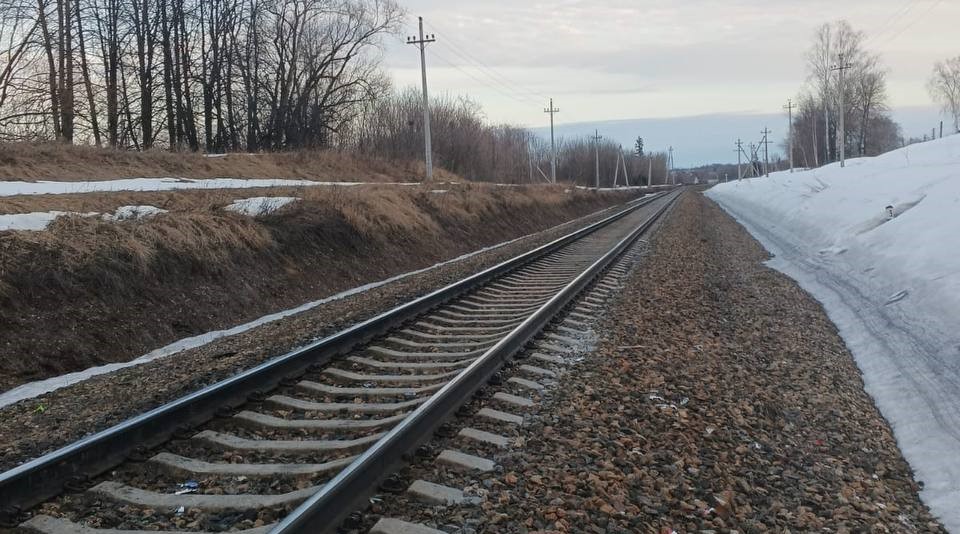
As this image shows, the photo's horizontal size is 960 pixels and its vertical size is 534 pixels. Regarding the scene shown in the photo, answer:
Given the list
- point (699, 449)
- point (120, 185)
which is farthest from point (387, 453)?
point (120, 185)

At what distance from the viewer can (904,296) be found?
29.1 feet

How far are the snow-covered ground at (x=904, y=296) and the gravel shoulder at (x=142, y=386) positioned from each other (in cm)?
547

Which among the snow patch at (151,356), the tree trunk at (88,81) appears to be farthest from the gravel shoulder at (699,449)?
the tree trunk at (88,81)

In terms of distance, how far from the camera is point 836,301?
10438 millimetres

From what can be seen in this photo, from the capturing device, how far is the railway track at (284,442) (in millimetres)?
3455

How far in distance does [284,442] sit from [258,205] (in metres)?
9.40

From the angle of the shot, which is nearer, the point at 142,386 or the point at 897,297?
the point at 142,386

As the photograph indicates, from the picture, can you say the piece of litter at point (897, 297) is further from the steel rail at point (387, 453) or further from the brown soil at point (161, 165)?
the brown soil at point (161, 165)

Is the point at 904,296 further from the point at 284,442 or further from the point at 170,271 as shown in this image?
the point at 170,271

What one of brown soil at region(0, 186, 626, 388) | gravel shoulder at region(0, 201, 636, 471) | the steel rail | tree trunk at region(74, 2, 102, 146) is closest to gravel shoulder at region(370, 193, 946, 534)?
the steel rail

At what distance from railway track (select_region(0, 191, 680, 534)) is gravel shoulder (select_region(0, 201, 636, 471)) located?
74 centimetres

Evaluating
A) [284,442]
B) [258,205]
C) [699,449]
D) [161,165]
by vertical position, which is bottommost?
[699,449]

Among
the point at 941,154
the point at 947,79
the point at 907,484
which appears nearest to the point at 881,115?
the point at 947,79

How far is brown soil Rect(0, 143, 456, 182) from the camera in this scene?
562 inches
